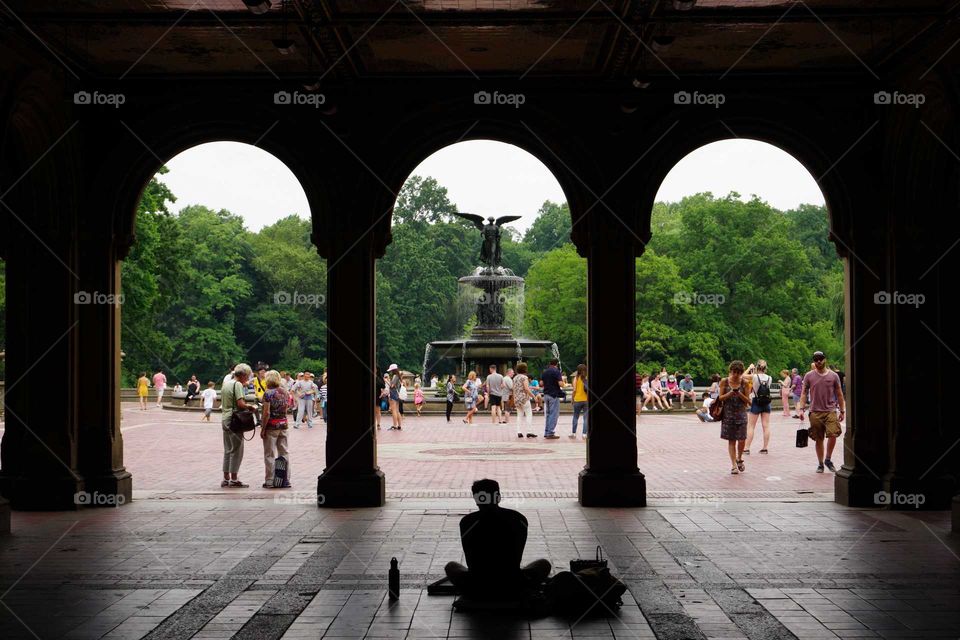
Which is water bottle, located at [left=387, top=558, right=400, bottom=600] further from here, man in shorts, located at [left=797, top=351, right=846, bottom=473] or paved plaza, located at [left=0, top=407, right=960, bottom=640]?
man in shorts, located at [left=797, top=351, right=846, bottom=473]

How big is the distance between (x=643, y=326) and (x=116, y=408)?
1563 inches

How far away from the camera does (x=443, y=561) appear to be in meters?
8.53

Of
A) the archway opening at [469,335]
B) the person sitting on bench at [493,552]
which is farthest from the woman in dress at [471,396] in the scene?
the person sitting on bench at [493,552]

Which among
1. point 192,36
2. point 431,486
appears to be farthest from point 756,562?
point 192,36

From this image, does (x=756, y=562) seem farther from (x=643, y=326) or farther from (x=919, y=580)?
(x=643, y=326)

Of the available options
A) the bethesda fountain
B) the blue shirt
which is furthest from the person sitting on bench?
the bethesda fountain

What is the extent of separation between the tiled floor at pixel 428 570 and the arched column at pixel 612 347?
717mm

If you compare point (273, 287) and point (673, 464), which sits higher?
point (273, 287)

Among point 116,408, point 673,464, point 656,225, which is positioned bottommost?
point 673,464

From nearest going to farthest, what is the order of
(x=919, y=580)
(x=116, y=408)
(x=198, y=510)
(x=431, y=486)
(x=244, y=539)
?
(x=919, y=580)
(x=244, y=539)
(x=198, y=510)
(x=116, y=408)
(x=431, y=486)

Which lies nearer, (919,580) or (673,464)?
(919,580)

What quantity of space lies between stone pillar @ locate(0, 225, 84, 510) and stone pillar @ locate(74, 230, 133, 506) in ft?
0.43

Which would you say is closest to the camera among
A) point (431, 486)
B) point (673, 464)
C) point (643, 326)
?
point (431, 486)

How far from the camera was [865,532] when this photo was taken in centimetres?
1010
